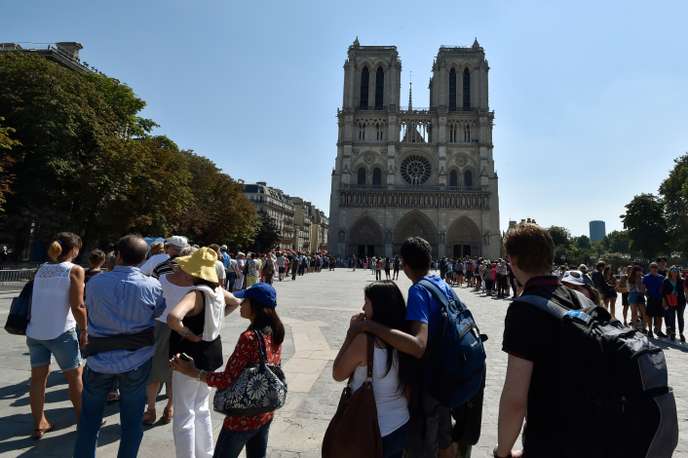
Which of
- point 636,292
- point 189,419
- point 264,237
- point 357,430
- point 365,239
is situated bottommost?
point 189,419

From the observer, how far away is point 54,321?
364 centimetres

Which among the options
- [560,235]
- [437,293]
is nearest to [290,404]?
[437,293]

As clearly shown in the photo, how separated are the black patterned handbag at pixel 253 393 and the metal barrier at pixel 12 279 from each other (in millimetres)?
15578

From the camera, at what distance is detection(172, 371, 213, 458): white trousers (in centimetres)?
283

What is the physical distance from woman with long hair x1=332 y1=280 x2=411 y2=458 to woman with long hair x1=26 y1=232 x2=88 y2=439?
2.75 meters

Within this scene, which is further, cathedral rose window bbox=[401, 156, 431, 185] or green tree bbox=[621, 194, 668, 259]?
cathedral rose window bbox=[401, 156, 431, 185]

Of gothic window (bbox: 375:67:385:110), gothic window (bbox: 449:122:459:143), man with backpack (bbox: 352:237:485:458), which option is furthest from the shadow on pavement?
gothic window (bbox: 375:67:385:110)

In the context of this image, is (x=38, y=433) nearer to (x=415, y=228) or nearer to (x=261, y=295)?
(x=261, y=295)

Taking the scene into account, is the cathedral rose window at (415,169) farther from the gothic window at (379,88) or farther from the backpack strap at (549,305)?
the backpack strap at (549,305)

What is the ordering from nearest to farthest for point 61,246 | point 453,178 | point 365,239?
point 61,246 → point 365,239 → point 453,178

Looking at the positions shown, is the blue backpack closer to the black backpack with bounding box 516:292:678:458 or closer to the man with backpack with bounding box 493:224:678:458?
the man with backpack with bounding box 493:224:678:458

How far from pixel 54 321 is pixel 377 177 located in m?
49.0

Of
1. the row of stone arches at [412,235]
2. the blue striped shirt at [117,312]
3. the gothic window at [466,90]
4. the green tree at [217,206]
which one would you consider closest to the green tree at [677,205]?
the row of stone arches at [412,235]

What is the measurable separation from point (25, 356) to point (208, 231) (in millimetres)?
30250
